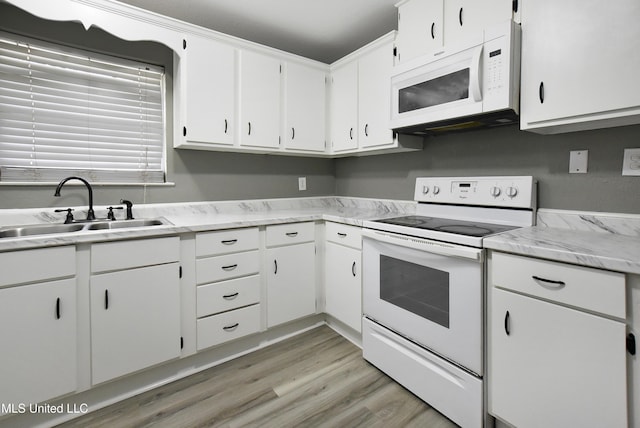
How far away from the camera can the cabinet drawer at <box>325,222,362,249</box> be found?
2.11 metres

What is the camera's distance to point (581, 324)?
1076mm

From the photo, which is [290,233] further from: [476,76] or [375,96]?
[476,76]

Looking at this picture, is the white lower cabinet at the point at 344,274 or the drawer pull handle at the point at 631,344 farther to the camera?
the white lower cabinet at the point at 344,274

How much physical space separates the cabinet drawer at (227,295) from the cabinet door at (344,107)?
1.36 meters

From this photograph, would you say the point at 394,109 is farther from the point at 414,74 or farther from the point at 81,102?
the point at 81,102

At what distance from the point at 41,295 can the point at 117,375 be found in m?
0.57

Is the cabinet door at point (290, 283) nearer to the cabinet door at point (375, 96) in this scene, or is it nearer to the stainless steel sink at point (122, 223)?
the stainless steel sink at point (122, 223)

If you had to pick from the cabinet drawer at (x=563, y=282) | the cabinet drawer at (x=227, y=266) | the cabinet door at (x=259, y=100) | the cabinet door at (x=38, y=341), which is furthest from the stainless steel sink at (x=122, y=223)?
the cabinet drawer at (x=563, y=282)

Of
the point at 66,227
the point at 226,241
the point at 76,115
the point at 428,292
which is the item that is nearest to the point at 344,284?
the point at 428,292

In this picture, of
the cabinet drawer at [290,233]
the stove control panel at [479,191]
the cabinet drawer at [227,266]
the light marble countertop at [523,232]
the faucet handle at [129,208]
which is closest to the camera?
the light marble countertop at [523,232]

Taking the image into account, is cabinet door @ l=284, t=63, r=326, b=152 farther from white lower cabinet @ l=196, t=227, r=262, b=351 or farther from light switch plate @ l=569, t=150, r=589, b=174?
light switch plate @ l=569, t=150, r=589, b=174

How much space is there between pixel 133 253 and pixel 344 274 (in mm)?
1360

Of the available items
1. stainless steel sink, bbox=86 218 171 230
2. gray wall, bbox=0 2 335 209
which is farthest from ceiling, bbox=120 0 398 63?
stainless steel sink, bbox=86 218 171 230

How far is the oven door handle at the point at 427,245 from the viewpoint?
4.46ft
